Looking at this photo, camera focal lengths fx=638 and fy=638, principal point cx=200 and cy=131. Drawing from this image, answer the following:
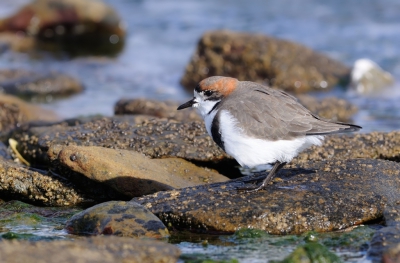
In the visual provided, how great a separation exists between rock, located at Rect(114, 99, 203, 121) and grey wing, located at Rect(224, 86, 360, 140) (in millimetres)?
3085

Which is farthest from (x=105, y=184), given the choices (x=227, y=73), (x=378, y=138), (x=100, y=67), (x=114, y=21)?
(x=114, y=21)

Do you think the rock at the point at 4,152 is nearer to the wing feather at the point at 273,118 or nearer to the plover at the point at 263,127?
the plover at the point at 263,127

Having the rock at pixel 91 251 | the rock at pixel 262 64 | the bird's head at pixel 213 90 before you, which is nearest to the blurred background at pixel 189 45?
the rock at pixel 262 64

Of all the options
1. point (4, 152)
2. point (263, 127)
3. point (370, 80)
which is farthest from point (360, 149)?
point (370, 80)

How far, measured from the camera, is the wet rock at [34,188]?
650 centimetres

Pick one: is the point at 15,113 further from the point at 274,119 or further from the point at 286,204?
the point at 286,204

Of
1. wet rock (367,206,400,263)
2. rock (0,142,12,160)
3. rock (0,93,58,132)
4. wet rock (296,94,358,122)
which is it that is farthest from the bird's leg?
rock (0,93,58,132)

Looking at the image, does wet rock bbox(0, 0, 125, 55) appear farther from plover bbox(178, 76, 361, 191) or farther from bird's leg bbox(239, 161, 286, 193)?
bird's leg bbox(239, 161, 286, 193)

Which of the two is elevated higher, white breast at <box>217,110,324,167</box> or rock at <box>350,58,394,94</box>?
white breast at <box>217,110,324,167</box>

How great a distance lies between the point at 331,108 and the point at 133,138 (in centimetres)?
435

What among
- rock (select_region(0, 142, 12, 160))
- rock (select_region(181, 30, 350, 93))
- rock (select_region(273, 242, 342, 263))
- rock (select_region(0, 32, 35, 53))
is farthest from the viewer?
rock (select_region(0, 32, 35, 53))

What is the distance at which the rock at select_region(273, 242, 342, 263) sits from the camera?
4664mm

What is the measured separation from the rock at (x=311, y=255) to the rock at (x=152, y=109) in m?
4.64

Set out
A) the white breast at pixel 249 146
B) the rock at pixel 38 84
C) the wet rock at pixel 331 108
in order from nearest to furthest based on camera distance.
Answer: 1. the white breast at pixel 249 146
2. the wet rock at pixel 331 108
3. the rock at pixel 38 84
